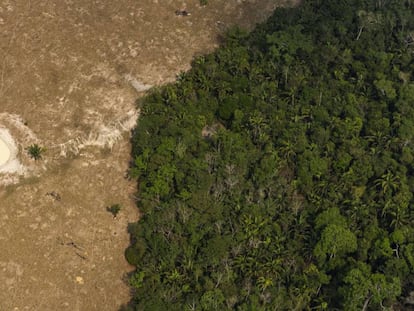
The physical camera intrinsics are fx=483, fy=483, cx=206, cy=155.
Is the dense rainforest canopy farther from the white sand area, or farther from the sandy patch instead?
the white sand area

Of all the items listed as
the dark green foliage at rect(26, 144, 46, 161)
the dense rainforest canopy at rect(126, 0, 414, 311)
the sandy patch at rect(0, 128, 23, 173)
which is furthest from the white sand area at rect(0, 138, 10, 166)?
the dense rainforest canopy at rect(126, 0, 414, 311)

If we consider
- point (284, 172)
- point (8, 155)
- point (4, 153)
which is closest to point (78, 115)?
point (8, 155)

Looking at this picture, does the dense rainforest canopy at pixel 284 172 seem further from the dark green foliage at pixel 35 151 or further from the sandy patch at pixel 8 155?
the sandy patch at pixel 8 155

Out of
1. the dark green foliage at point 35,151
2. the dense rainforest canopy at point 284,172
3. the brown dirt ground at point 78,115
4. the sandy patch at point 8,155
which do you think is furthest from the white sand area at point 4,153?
the dense rainforest canopy at point 284,172

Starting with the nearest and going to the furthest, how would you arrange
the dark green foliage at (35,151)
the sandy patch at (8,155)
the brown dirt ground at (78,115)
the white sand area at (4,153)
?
the brown dirt ground at (78,115) < the sandy patch at (8,155) < the dark green foliage at (35,151) < the white sand area at (4,153)

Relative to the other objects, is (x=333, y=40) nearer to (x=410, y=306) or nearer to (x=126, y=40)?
(x=126, y=40)

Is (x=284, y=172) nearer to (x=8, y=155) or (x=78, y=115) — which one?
(x=78, y=115)

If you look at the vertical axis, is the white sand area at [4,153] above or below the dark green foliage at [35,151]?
below
